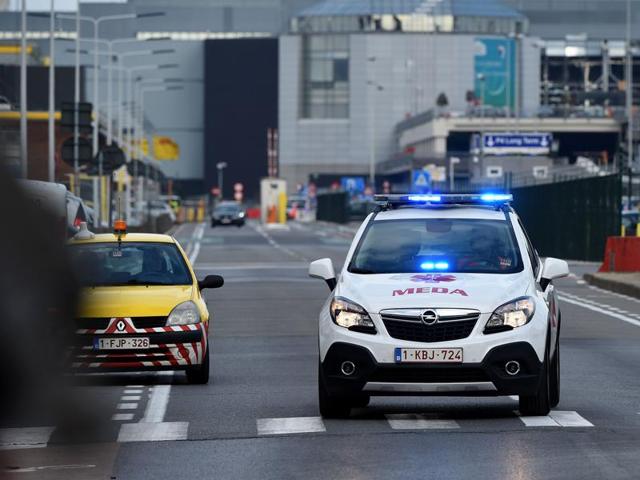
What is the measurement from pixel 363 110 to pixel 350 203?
109 feet

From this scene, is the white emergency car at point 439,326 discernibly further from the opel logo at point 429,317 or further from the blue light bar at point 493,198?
the blue light bar at point 493,198

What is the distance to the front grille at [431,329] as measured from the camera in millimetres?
12156

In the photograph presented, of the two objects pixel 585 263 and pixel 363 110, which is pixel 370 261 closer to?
pixel 585 263

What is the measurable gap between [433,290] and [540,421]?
1154mm

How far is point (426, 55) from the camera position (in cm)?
16312

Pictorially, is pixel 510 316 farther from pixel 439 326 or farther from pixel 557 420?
A: pixel 557 420

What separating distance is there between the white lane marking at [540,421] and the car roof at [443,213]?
73.4 inches

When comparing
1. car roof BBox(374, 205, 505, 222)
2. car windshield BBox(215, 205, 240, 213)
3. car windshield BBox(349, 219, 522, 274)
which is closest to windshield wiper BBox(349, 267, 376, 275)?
car windshield BBox(349, 219, 522, 274)

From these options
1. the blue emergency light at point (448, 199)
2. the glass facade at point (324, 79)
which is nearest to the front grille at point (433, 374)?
the blue emergency light at point (448, 199)

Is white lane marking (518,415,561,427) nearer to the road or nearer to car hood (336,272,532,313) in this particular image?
the road

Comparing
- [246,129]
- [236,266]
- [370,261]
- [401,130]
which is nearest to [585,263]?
[236,266]

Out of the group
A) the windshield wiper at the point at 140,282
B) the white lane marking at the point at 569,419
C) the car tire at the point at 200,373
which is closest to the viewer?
the white lane marking at the point at 569,419

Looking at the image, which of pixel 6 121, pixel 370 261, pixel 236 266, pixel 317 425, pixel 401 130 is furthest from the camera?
pixel 401 130

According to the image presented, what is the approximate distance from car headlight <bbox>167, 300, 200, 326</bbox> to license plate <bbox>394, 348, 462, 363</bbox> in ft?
13.4
